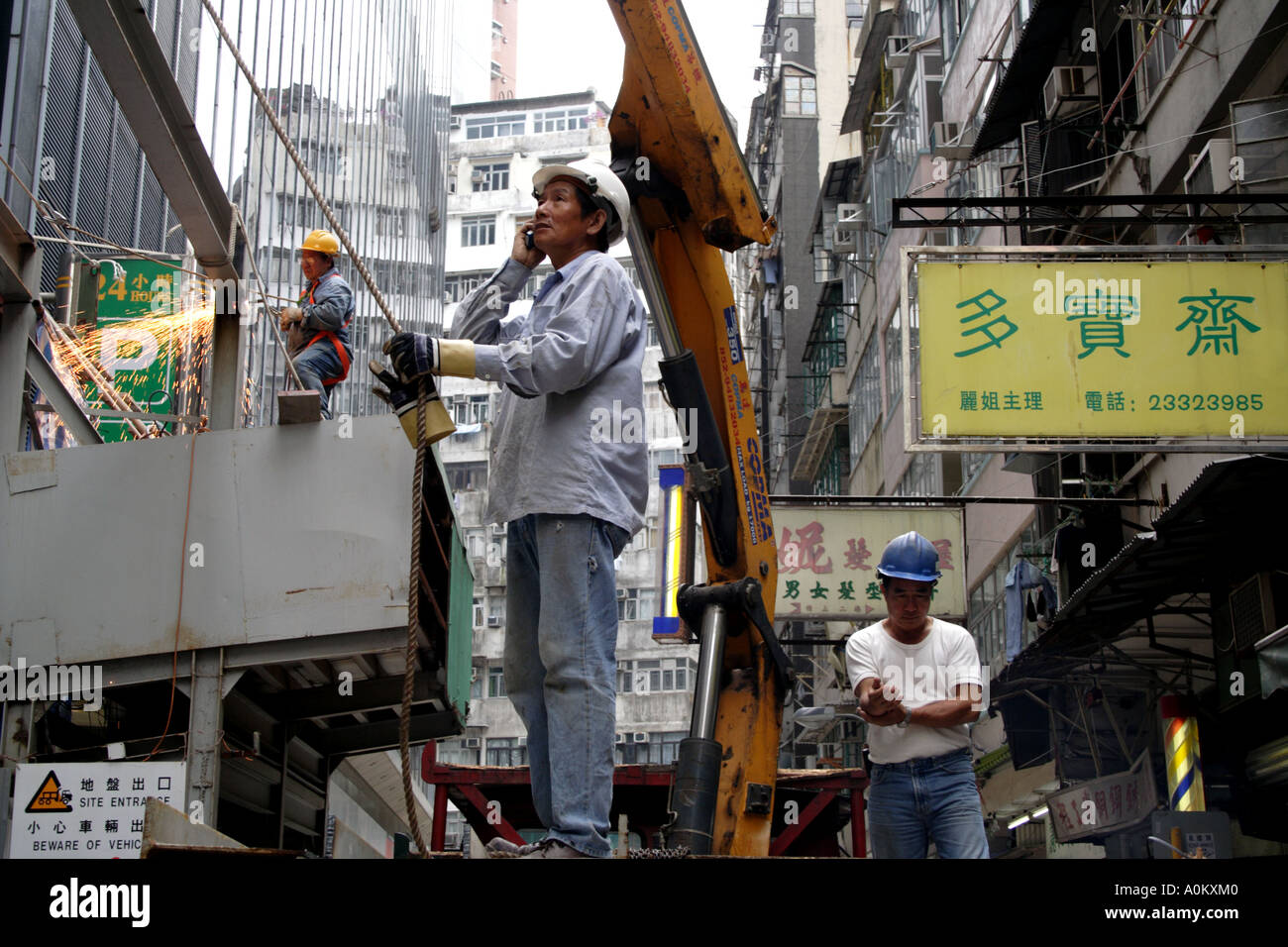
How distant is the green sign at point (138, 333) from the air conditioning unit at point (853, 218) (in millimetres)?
20470

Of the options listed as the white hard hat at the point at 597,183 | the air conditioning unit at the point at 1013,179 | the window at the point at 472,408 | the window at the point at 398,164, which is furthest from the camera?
the window at the point at 472,408

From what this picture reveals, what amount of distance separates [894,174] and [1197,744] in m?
16.7

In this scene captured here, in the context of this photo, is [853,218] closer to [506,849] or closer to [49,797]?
[49,797]

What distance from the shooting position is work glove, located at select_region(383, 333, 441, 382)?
4.23m

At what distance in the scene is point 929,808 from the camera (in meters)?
5.11

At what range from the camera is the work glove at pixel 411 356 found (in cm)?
423

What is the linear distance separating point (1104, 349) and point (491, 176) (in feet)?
220

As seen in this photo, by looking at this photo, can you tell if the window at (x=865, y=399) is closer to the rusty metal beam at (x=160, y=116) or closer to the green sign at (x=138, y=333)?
the green sign at (x=138, y=333)

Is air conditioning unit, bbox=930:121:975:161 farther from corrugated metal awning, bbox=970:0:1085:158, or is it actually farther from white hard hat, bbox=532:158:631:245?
white hard hat, bbox=532:158:631:245

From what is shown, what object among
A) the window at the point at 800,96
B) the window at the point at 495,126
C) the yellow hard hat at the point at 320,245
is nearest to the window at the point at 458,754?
the window at the point at 800,96

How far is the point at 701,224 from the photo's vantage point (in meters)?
6.09
